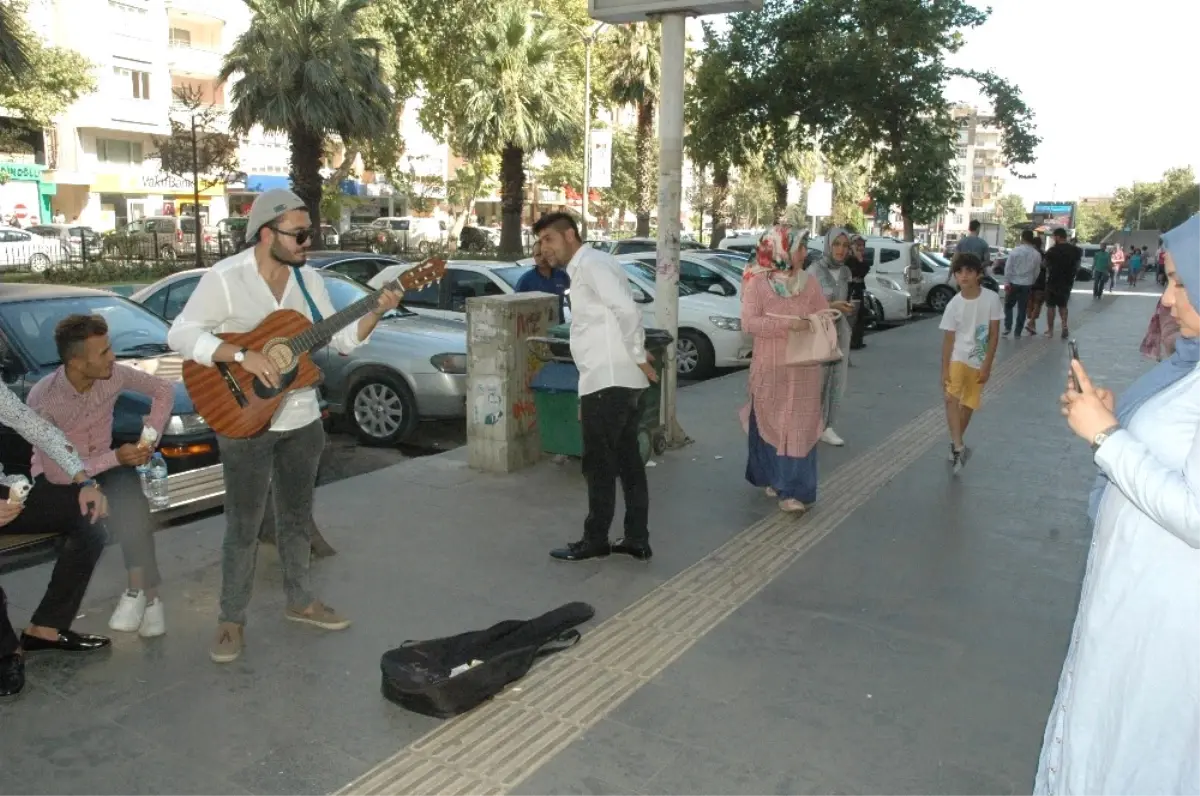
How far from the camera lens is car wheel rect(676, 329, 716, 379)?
40.9 ft

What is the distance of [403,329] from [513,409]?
2.07 meters

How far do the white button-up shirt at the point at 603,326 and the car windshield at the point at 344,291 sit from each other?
14.0 feet

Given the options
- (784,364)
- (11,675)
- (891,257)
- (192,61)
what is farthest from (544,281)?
(192,61)

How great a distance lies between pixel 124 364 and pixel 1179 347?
5.30 m

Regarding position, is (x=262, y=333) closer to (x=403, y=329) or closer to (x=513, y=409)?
(x=513, y=409)

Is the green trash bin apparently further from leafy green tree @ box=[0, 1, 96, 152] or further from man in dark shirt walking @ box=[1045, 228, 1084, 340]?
leafy green tree @ box=[0, 1, 96, 152]

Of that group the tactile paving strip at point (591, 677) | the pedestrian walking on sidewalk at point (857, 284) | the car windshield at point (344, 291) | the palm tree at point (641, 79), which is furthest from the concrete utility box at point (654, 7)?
the palm tree at point (641, 79)

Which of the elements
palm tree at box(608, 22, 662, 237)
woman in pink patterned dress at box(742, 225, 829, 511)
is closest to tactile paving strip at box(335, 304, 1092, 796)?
woman in pink patterned dress at box(742, 225, 829, 511)

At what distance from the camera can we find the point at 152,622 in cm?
439

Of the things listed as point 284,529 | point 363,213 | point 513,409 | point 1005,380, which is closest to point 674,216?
point 513,409

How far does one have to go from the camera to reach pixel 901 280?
20125 mm

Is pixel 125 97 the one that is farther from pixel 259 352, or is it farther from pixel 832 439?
pixel 259 352

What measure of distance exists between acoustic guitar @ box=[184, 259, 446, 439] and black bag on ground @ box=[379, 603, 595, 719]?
42.8 inches

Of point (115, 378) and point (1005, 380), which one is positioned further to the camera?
point (1005, 380)
